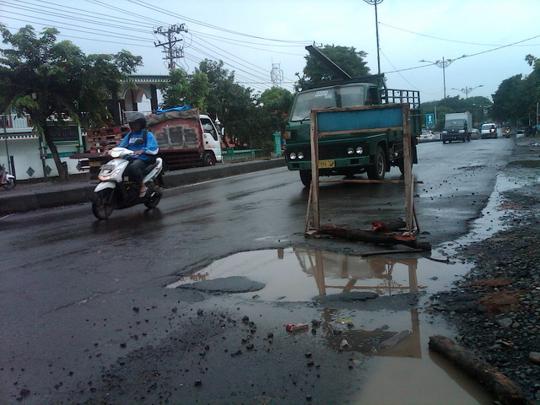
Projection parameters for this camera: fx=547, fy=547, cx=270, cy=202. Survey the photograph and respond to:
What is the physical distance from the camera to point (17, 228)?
9.55 m

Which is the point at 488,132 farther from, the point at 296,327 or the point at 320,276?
the point at 296,327

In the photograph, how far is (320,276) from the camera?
5090 millimetres

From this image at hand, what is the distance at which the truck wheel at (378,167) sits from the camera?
39.6ft

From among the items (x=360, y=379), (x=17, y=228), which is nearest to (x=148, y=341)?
(x=360, y=379)

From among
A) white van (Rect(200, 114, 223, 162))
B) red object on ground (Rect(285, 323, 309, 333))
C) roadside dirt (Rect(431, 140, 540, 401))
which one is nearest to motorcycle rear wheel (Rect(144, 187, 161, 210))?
roadside dirt (Rect(431, 140, 540, 401))

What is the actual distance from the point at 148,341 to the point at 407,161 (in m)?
3.70

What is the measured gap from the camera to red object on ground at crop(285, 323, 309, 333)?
3.76m

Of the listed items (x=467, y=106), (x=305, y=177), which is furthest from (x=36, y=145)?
(x=467, y=106)

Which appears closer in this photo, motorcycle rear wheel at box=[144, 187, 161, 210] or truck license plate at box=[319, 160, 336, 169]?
motorcycle rear wheel at box=[144, 187, 161, 210]

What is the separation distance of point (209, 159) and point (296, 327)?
20.6 metres

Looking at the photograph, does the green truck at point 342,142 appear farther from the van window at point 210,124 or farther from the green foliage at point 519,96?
the green foliage at point 519,96

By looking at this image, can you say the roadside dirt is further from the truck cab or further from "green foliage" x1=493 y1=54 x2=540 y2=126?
"green foliage" x1=493 y1=54 x2=540 y2=126

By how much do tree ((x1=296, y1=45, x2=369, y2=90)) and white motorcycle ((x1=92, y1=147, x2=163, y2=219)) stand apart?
32065 mm

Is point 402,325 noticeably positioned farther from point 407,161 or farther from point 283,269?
point 407,161
